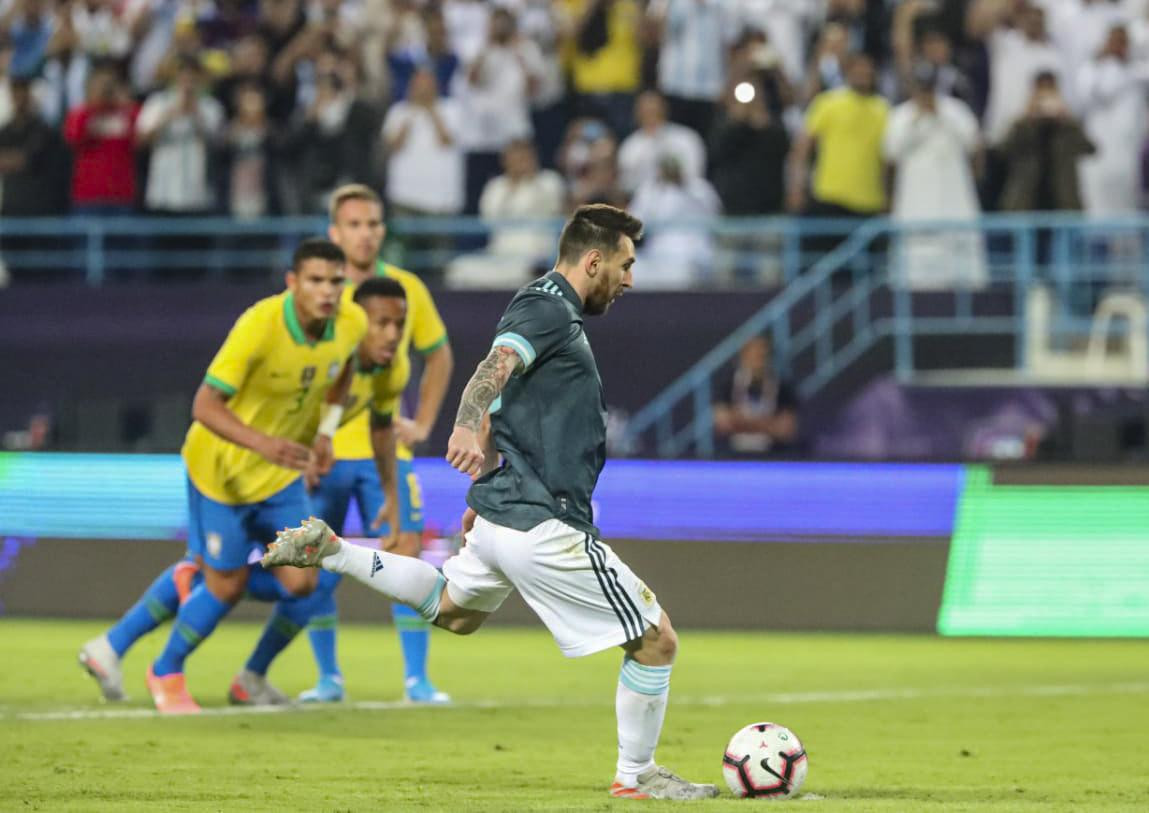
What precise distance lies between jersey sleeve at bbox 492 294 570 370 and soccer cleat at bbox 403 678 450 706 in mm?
4137

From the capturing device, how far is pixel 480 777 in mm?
8406

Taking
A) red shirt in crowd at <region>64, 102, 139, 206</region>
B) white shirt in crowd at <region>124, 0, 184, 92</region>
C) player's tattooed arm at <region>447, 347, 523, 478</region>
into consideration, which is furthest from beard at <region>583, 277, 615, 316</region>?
white shirt in crowd at <region>124, 0, 184, 92</region>

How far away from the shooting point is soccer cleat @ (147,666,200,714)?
10664 mm

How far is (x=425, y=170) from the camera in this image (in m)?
20.0

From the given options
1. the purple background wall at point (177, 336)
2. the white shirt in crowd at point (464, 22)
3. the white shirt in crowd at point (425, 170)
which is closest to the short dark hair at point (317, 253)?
the purple background wall at point (177, 336)

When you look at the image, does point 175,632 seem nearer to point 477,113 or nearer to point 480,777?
point 480,777

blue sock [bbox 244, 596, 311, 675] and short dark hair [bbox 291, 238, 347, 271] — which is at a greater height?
short dark hair [bbox 291, 238, 347, 271]

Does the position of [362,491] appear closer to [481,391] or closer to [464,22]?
[481,391]

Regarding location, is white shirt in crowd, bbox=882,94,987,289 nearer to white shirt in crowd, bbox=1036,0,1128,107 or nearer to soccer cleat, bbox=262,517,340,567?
white shirt in crowd, bbox=1036,0,1128,107

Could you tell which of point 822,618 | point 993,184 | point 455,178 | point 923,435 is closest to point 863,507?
point 822,618

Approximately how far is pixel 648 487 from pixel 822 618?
1.58 m

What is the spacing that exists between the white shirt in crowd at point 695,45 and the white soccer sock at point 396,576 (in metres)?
12.3

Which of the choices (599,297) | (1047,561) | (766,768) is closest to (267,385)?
(599,297)

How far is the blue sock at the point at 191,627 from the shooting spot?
34.9 ft
